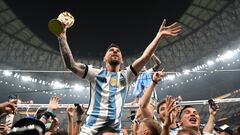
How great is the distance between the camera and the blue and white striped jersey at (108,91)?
338cm

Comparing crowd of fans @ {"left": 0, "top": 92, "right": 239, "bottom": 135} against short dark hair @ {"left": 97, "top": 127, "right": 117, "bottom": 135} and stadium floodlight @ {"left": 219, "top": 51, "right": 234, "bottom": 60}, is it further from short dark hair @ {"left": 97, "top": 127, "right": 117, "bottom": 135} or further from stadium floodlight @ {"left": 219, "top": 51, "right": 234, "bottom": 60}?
stadium floodlight @ {"left": 219, "top": 51, "right": 234, "bottom": 60}

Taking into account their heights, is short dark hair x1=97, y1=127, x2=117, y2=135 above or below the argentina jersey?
below

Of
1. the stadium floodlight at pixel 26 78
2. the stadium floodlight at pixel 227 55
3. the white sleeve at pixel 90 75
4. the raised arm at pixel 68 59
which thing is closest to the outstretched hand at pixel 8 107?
the raised arm at pixel 68 59

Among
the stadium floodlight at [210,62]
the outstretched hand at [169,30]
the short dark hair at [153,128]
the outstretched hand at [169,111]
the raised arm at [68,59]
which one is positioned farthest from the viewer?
the stadium floodlight at [210,62]

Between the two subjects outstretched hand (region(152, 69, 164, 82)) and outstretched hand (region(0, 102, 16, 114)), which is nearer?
outstretched hand (region(0, 102, 16, 114))

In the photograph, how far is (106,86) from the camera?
140 inches

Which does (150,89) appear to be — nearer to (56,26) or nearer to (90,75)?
(90,75)

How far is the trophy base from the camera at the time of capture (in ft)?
11.4

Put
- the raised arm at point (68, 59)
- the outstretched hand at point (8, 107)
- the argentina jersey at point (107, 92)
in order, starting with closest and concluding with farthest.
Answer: the outstretched hand at point (8, 107) → the argentina jersey at point (107, 92) → the raised arm at point (68, 59)

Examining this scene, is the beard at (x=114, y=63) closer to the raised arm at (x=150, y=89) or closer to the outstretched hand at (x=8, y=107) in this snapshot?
the raised arm at (x=150, y=89)

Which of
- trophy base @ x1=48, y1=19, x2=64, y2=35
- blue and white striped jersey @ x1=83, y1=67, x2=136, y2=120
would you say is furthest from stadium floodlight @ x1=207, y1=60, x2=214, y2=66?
trophy base @ x1=48, y1=19, x2=64, y2=35

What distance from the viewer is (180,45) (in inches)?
977

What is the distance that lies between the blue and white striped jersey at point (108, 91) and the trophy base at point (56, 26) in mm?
561

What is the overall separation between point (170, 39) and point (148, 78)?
58.7 feet
